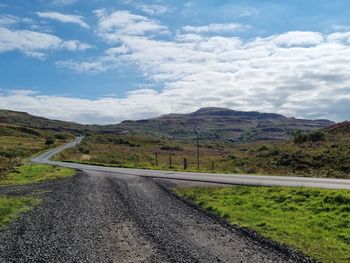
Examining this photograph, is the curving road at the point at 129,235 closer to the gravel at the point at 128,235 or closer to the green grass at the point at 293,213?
the gravel at the point at 128,235

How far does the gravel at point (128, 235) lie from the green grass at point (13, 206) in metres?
0.51

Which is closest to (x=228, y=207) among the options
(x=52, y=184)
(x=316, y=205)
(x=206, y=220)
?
(x=206, y=220)

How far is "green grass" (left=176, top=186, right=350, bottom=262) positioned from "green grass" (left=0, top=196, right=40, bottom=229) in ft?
28.7

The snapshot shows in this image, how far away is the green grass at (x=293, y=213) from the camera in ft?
42.8

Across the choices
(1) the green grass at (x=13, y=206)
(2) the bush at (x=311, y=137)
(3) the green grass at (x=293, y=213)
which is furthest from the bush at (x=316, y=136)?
(1) the green grass at (x=13, y=206)

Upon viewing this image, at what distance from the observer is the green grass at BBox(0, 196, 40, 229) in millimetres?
18372

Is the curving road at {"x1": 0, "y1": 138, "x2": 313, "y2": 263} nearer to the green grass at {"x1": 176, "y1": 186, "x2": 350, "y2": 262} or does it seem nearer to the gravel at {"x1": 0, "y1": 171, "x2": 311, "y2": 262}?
the gravel at {"x1": 0, "y1": 171, "x2": 311, "y2": 262}

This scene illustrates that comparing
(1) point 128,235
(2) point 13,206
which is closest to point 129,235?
(1) point 128,235

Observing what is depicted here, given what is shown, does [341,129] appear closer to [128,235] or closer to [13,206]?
[13,206]

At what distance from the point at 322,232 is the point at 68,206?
42.6 feet

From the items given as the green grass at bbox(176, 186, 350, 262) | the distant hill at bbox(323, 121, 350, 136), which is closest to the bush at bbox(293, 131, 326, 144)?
the distant hill at bbox(323, 121, 350, 136)

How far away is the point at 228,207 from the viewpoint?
2008 centimetres

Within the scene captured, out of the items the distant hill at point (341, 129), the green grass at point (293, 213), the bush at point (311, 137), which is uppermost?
the distant hill at point (341, 129)

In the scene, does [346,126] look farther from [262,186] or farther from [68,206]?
[68,206]
